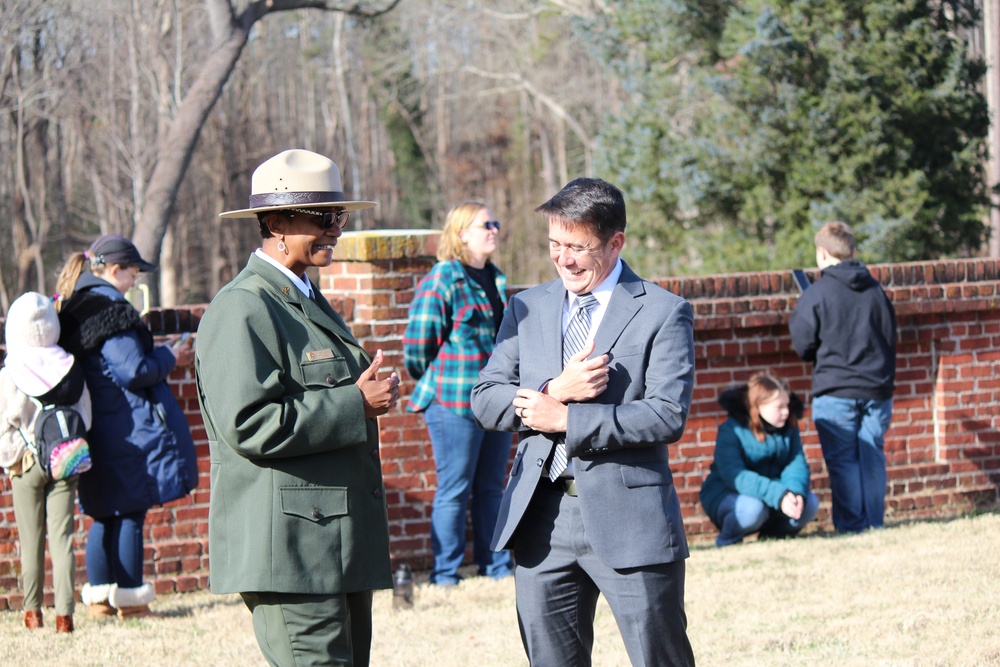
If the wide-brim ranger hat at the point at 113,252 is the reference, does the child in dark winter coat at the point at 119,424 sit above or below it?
Answer: below

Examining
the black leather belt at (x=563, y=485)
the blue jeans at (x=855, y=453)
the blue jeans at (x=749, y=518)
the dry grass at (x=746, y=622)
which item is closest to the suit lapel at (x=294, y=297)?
the black leather belt at (x=563, y=485)

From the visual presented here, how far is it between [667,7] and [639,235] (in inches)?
137

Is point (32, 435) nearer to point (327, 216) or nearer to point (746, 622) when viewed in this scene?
point (327, 216)

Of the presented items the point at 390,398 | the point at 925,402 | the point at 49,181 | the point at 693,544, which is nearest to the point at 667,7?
the point at 925,402

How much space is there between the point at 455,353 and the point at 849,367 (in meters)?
2.66

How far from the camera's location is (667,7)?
1541 centimetres

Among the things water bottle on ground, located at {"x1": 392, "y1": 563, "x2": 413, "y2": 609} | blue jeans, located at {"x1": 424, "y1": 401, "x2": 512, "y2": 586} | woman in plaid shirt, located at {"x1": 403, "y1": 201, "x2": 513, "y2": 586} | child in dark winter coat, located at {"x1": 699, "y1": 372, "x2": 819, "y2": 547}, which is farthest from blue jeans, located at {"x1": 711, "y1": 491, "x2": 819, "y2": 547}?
water bottle on ground, located at {"x1": 392, "y1": 563, "x2": 413, "y2": 609}

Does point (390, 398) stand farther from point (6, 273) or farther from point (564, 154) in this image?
point (564, 154)

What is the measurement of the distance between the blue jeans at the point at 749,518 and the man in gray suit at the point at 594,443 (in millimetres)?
3812

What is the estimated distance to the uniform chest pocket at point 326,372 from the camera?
3182mm

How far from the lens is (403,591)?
5859 mm

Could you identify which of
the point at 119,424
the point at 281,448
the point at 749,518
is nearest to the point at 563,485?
the point at 281,448

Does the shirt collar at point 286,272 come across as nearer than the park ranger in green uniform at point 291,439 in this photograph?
No

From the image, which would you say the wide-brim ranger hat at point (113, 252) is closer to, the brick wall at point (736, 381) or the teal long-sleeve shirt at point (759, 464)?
the brick wall at point (736, 381)
